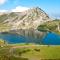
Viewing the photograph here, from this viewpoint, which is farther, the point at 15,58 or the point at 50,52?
the point at 50,52

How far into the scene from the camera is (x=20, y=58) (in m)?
89.8

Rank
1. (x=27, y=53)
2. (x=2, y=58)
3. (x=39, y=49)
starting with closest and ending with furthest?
(x=2, y=58)
(x=27, y=53)
(x=39, y=49)

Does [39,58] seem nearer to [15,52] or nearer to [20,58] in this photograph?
[20,58]

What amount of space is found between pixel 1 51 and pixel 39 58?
21172 millimetres

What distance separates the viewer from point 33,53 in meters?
99.4

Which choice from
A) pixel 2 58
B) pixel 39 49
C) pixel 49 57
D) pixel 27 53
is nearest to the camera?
pixel 2 58

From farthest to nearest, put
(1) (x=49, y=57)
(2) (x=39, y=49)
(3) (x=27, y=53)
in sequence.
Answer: (2) (x=39, y=49)
(3) (x=27, y=53)
(1) (x=49, y=57)

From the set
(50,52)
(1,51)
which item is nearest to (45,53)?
(50,52)

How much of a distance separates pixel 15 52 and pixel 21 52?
2777 mm

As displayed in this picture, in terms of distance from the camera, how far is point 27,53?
99.7m

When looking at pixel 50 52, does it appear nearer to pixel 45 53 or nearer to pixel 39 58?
pixel 45 53

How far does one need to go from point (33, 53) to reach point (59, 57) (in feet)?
39.3

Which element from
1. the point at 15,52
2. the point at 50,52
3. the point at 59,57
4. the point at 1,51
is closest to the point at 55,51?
the point at 50,52

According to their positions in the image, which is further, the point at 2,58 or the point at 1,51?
the point at 1,51
